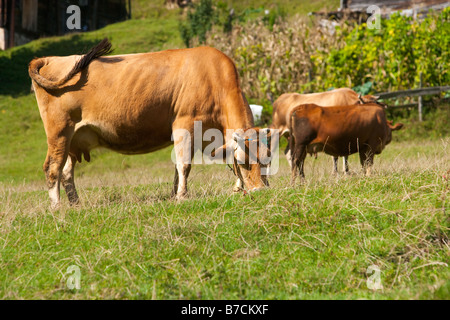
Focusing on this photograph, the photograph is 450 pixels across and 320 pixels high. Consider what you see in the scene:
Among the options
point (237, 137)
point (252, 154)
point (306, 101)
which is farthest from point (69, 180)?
point (306, 101)

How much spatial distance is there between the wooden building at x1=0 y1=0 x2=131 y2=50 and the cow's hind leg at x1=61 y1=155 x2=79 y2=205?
83.3 feet

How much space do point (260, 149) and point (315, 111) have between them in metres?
2.51

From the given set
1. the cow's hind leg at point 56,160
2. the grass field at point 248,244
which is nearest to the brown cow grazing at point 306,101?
the grass field at point 248,244

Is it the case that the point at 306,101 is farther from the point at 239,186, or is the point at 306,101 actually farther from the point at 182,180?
the point at 182,180

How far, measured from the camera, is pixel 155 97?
852 centimetres

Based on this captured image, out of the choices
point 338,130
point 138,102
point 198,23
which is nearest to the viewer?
point 138,102

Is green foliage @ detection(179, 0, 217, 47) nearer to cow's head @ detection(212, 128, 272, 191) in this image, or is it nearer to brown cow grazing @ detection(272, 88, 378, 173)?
brown cow grazing @ detection(272, 88, 378, 173)

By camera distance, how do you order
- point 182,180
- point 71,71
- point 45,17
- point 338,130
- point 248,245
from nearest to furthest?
point 248,245
point 182,180
point 71,71
point 338,130
point 45,17

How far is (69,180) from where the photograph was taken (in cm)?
906

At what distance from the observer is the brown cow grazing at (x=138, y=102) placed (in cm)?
847

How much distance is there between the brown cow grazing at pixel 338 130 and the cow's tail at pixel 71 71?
338 centimetres

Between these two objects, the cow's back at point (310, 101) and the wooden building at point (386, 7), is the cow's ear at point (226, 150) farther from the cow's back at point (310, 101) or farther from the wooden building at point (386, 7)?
the wooden building at point (386, 7)

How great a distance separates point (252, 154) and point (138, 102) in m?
1.81
